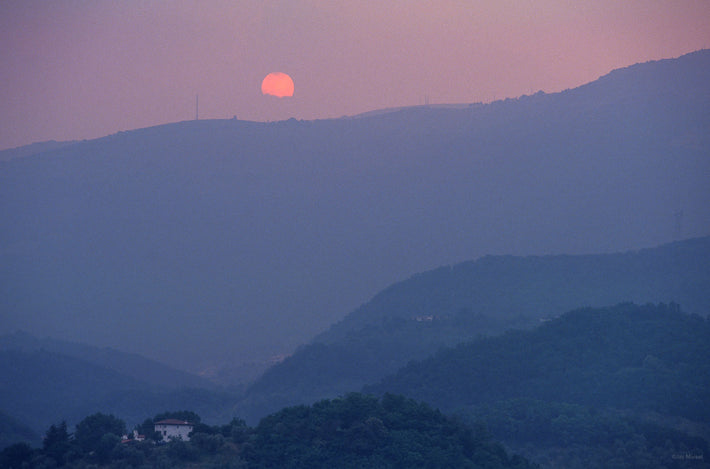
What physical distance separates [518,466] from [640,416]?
24146 millimetres

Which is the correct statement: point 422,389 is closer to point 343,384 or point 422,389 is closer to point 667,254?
point 343,384

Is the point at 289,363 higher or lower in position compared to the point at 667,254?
lower

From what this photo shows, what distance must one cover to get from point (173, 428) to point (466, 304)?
87.2m

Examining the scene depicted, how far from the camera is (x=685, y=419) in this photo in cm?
6956

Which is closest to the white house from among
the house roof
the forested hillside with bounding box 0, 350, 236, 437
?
the house roof

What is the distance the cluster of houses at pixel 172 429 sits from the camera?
5497cm

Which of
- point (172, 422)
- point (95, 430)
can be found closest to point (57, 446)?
point (95, 430)

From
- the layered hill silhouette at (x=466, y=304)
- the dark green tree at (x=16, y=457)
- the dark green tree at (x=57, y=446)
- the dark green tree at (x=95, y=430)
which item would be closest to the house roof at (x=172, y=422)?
the dark green tree at (x=95, y=430)

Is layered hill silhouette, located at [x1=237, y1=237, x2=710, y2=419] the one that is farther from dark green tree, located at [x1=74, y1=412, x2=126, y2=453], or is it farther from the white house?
dark green tree, located at [x1=74, y1=412, x2=126, y2=453]

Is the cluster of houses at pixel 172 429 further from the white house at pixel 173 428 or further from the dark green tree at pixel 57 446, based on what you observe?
the dark green tree at pixel 57 446

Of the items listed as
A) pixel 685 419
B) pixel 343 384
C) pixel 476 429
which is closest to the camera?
pixel 476 429

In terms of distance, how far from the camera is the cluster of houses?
5497 centimetres

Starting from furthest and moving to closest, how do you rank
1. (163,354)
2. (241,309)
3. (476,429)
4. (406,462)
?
1. (241,309)
2. (163,354)
3. (476,429)
4. (406,462)

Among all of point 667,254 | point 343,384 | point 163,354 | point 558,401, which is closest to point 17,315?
point 163,354
